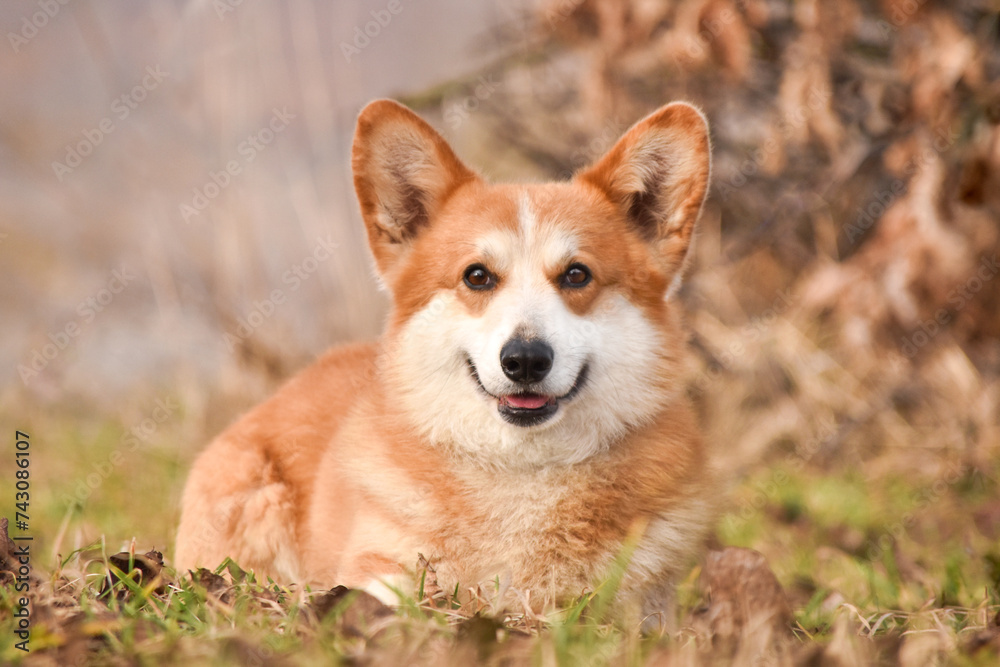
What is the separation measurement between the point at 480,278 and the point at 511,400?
46cm

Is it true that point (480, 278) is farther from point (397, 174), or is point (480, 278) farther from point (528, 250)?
point (397, 174)

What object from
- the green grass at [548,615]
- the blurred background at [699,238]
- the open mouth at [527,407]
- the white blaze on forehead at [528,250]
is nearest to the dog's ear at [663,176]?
the white blaze on forehead at [528,250]

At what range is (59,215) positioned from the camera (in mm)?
7961

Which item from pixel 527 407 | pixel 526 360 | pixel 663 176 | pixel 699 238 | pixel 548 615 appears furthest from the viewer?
pixel 699 238

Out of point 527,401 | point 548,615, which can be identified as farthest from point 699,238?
point 548,615

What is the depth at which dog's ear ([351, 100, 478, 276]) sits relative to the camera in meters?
3.16

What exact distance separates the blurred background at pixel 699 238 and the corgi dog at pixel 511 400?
1.58m

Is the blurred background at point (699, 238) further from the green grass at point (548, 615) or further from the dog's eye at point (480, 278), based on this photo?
the dog's eye at point (480, 278)

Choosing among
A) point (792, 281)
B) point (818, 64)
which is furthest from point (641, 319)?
point (792, 281)

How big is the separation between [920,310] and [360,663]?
A: 3.96 m

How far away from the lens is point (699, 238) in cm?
609

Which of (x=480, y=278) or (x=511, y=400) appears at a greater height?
(x=480, y=278)

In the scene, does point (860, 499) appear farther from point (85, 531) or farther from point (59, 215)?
point (59, 215)

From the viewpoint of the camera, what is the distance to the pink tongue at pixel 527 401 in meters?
2.89
